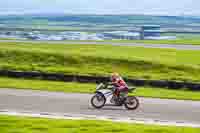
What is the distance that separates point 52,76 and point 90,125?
1687 cm

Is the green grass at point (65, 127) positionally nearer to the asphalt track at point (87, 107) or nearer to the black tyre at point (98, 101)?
the asphalt track at point (87, 107)

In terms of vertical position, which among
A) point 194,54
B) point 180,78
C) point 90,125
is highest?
point 194,54

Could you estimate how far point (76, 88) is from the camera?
1114 inches

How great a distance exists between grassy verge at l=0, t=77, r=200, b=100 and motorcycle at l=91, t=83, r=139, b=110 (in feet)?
16.1

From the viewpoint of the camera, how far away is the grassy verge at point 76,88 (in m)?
26.9

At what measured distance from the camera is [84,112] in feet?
66.7

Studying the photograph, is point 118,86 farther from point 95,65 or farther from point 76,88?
point 95,65

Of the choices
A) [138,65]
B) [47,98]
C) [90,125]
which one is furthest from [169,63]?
[90,125]

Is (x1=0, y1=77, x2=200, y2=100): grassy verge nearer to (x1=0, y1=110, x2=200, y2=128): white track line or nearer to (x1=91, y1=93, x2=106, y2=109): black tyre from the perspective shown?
(x1=91, y1=93, x2=106, y2=109): black tyre

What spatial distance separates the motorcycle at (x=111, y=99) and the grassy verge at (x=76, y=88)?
4922mm

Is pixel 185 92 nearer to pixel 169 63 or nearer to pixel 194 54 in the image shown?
pixel 169 63

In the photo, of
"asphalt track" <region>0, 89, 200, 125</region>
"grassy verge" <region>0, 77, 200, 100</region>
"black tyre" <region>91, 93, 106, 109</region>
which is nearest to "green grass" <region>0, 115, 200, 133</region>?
"asphalt track" <region>0, 89, 200, 125</region>

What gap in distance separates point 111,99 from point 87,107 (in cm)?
104

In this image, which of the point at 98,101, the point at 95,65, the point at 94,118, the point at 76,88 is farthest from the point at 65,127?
the point at 95,65
